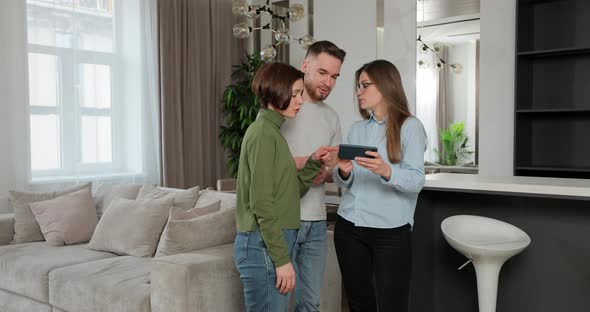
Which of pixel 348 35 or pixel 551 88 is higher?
pixel 348 35

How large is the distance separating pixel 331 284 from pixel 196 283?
3.13ft

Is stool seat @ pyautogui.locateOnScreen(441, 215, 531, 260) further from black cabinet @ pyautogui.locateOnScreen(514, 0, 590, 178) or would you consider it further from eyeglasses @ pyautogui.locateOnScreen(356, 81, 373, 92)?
black cabinet @ pyautogui.locateOnScreen(514, 0, 590, 178)

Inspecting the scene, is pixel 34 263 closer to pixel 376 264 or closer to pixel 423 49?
pixel 376 264

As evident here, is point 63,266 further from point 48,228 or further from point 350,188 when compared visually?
point 350,188

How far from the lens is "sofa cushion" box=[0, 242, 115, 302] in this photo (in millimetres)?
3170

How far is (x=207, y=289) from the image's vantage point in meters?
2.45

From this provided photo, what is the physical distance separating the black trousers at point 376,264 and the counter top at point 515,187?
0.63 metres

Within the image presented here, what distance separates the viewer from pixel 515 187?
2377 mm

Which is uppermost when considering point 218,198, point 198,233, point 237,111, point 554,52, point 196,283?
point 554,52

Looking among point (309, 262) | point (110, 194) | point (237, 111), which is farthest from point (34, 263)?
point (237, 111)

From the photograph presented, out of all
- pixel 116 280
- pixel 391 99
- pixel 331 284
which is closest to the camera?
pixel 391 99

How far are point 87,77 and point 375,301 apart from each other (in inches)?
152

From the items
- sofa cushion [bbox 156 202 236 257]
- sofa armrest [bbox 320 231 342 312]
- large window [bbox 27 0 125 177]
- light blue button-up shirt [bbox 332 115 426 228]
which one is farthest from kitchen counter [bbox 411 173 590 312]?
large window [bbox 27 0 125 177]

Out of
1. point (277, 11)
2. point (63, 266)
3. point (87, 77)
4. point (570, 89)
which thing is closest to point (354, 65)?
point (277, 11)
